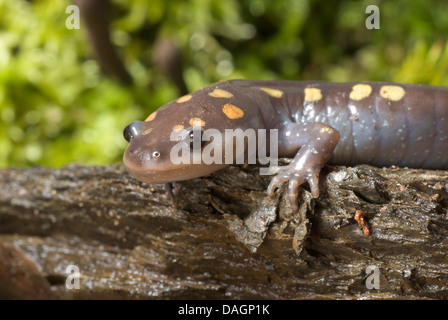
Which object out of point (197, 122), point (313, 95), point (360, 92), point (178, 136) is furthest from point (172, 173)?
point (360, 92)

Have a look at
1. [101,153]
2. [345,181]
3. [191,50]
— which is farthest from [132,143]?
[191,50]

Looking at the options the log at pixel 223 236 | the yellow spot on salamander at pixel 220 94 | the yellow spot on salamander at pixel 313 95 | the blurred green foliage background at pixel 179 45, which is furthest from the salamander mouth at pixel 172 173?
the blurred green foliage background at pixel 179 45

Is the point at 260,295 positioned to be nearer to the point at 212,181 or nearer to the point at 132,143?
the point at 212,181

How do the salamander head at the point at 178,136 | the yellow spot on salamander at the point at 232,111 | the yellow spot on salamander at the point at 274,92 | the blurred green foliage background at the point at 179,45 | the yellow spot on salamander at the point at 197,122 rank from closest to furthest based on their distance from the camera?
the salamander head at the point at 178,136 < the yellow spot on salamander at the point at 197,122 < the yellow spot on salamander at the point at 232,111 < the yellow spot on salamander at the point at 274,92 < the blurred green foliage background at the point at 179,45

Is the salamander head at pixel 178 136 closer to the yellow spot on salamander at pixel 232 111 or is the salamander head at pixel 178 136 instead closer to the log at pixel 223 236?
the yellow spot on salamander at pixel 232 111

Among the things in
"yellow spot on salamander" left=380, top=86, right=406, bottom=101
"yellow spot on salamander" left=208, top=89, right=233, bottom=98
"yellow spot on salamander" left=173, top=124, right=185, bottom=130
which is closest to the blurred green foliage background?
"yellow spot on salamander" left=380, top=86, right=406, bottom=101

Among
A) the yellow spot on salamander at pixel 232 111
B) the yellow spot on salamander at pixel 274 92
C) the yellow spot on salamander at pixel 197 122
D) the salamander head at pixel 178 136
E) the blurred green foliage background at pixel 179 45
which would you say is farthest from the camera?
the blurred green foliage background at pixel 179 45

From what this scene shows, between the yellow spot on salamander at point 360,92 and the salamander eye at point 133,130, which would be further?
the yellow spot on salamander at point 360,92
